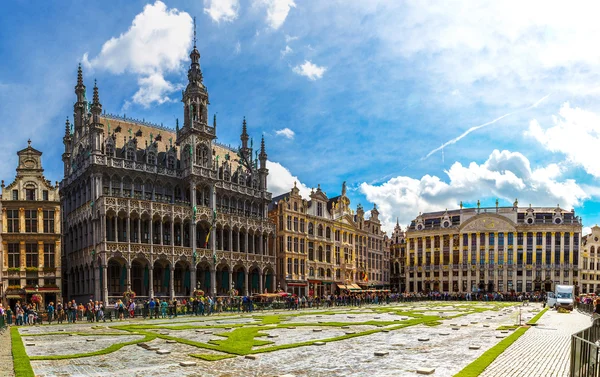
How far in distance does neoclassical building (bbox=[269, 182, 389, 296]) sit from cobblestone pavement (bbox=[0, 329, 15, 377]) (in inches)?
2122

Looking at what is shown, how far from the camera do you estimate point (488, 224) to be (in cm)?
11688

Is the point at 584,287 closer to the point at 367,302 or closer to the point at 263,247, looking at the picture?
the point at 367,302

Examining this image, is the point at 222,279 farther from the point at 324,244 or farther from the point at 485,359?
the point at 485,359

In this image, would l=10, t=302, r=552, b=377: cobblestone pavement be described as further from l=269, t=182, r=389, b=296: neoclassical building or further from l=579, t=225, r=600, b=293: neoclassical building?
l=579, t=225, r=600, b=293: neoclassical building

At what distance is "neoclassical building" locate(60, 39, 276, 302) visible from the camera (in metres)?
59.3

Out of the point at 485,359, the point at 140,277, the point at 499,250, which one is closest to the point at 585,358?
the point at 485,359

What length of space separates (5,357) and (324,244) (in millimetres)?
71113

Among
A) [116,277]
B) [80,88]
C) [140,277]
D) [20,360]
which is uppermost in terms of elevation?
[80,88]

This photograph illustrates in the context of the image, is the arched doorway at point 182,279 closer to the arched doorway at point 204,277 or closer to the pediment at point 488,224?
the arched doorway at point 204,277

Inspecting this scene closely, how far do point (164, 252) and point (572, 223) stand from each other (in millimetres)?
88907

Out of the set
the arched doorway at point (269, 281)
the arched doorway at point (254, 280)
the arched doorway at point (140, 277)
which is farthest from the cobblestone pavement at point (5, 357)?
the arched doorway at point (269, 281)

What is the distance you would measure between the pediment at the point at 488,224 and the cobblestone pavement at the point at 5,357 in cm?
10434

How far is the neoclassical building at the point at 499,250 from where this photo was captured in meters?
112

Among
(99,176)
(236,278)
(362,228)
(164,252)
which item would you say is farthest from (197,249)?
(362,228)
